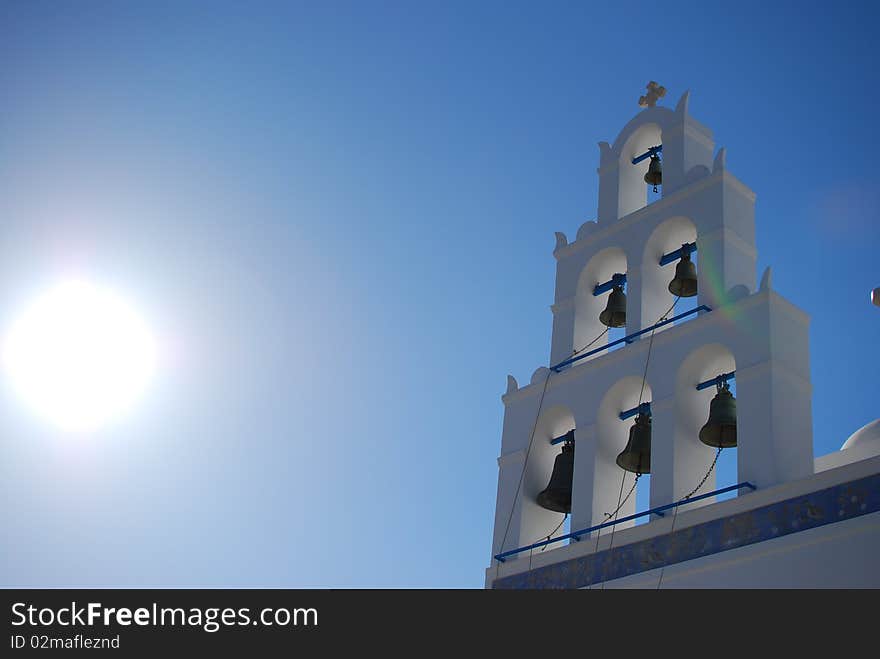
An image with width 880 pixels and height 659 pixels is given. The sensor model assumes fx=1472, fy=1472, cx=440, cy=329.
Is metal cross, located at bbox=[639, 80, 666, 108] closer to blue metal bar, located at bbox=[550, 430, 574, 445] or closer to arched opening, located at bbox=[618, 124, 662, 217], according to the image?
arched opening, located at bbox=[618, 124, 662, 217]

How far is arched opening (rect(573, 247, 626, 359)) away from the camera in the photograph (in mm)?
14383

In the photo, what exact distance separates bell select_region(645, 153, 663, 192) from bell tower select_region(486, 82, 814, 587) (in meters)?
0.02

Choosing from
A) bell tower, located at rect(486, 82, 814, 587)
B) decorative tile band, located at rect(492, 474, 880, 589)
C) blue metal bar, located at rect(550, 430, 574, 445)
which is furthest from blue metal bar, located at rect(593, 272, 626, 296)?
decorative tile band, located at rect(492, 474, 880, 589)

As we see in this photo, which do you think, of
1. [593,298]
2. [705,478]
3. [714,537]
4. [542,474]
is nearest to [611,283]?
[593,298]

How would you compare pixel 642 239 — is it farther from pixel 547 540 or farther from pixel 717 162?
pixel 547 540

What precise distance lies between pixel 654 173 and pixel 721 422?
11.6ft

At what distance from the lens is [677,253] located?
1397 cm

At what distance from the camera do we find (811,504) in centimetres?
1101

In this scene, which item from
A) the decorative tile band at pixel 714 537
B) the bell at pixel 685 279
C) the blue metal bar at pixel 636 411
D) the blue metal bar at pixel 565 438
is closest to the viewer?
the decorative tile band at pixel 714 537

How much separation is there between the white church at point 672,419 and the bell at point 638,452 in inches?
0.8

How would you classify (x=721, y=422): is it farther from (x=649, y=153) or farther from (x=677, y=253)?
(x=649, y=153)

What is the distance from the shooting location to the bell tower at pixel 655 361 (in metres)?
12.1

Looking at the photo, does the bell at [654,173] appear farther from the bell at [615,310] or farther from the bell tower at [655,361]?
the bell at [615,310]

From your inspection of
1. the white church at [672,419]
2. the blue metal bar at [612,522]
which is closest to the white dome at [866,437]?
the white church at [672,419]
